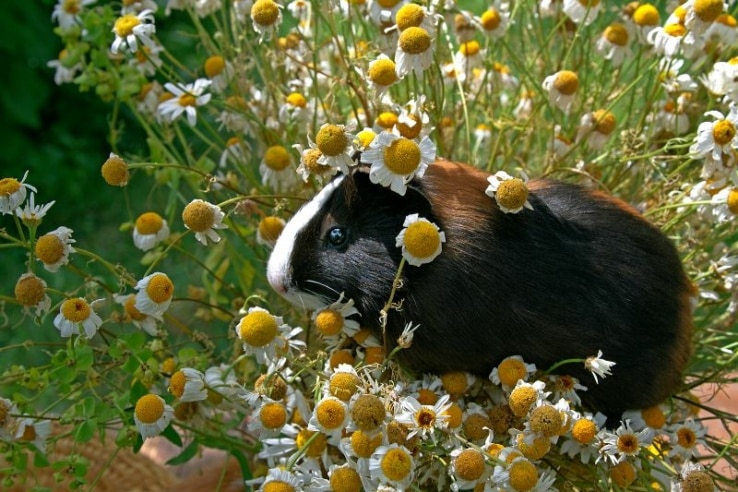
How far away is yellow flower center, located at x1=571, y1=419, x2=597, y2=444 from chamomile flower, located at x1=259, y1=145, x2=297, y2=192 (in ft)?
1.33

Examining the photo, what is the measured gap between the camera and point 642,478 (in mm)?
768

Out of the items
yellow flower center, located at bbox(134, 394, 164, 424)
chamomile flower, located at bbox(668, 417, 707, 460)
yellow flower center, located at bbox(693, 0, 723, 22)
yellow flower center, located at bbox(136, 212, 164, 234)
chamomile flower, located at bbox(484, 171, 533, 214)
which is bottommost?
chamomile flower, located at bbox(668, 417, 707, 460)

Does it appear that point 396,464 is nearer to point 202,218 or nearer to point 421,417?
point 421,417

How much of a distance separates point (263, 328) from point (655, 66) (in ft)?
1.72

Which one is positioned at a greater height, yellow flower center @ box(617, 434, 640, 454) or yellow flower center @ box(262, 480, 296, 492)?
yellow flower center @ box(617, 434, 640, 454)

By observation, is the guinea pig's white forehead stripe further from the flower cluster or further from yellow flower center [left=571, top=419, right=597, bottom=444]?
yellow flower center [left=571, top=419, right=597, bottom=444]

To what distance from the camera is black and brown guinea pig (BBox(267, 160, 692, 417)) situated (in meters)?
0.79

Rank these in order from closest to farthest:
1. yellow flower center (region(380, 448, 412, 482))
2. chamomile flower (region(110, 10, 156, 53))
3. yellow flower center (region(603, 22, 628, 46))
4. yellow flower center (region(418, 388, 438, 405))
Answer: yellow flower center (region(380, 448, 412, 482)) < yellow flower center (region(418, 388, 438, 405)) < chamomile flower (region(110, 10, 156, 53)) < yellow flower center (region(603, 22, 628, 46))

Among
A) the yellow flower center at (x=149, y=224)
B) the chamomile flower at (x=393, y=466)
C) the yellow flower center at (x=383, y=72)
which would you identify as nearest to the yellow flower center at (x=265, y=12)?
the yellow flower center at (x=383, y=72)

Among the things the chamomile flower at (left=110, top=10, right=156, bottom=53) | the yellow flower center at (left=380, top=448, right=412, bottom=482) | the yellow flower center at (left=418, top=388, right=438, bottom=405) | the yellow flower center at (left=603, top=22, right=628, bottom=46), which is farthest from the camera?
the yellow flower center at (left=603, top=22, right=628, bottom=46)

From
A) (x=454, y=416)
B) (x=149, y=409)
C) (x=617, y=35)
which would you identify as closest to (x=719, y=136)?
(x=617, y=35)

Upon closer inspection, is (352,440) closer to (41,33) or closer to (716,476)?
(716,476)

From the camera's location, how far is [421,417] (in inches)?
27.7

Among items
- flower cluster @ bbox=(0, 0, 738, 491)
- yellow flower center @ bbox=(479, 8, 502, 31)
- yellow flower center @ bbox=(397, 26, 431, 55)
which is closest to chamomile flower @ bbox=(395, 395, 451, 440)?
flower cluster @ bbox=(0, 0, 738, 491)
